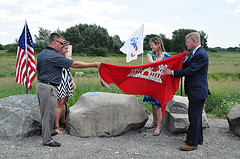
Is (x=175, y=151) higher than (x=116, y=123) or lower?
→ lower

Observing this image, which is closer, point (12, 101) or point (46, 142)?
point (46, 142)

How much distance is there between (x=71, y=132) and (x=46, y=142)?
0.75m

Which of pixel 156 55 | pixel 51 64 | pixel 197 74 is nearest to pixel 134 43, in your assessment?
pixel 156 55

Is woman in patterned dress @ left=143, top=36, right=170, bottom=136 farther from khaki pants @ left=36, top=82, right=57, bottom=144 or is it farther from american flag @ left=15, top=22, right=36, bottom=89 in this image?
american flag @ left=15, top=22, right=36, bottom=89

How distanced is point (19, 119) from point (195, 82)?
12.8ft

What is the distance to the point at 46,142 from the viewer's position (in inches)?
178

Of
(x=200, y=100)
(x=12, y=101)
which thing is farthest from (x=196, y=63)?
(x=12, y=101)

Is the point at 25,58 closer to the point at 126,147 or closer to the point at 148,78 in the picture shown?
the point at 148,78

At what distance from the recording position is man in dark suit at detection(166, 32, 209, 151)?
4.18m

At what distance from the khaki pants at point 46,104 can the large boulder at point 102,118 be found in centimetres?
73

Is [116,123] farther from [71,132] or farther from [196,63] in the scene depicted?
[196,63]

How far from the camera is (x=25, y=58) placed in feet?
24.8

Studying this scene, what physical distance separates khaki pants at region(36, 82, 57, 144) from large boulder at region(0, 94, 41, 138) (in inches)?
28.3

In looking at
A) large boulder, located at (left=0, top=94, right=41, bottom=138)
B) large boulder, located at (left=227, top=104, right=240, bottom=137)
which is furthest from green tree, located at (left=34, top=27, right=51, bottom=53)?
Answer: large boulder, located at (left=227, top=104, right=240, bottom=137)
